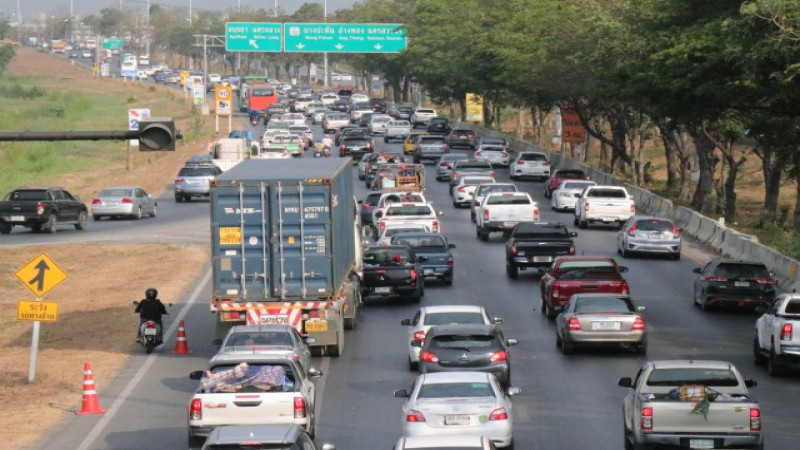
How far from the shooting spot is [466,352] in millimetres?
24688

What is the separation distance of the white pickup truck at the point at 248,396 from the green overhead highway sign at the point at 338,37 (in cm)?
8101

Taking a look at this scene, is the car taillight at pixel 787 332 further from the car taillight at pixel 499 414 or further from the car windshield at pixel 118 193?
the car windshield at pixel 118 193

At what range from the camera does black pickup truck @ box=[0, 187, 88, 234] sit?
5722cm

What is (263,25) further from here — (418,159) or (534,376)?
(534,376)

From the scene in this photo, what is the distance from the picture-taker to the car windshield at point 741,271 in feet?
116

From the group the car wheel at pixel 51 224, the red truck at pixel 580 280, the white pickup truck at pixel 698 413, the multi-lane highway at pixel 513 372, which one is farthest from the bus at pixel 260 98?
the white pickup truck at pixel 698 413

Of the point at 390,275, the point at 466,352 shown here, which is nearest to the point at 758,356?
the point at 466,352

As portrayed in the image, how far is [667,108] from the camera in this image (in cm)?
4103

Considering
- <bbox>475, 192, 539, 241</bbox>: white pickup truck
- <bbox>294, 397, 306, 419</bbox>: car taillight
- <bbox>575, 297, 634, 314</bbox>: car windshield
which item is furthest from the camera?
<bbox>475, 192, 539, 241</bbox>: white pickup truck

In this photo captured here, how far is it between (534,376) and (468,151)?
66927 millimetres

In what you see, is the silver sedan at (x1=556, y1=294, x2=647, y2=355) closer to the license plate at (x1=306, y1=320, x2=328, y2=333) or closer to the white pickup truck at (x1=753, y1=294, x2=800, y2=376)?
the white pickup truck at (x1=753, y1=294, x2=800, y2=376)

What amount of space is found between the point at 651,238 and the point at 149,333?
20031 millimetres

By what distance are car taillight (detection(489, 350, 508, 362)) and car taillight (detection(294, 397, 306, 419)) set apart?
5250 mm

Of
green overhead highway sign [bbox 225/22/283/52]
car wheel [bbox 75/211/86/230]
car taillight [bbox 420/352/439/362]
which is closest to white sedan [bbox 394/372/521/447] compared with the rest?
car taillight [bbox 420/352/439/362]
